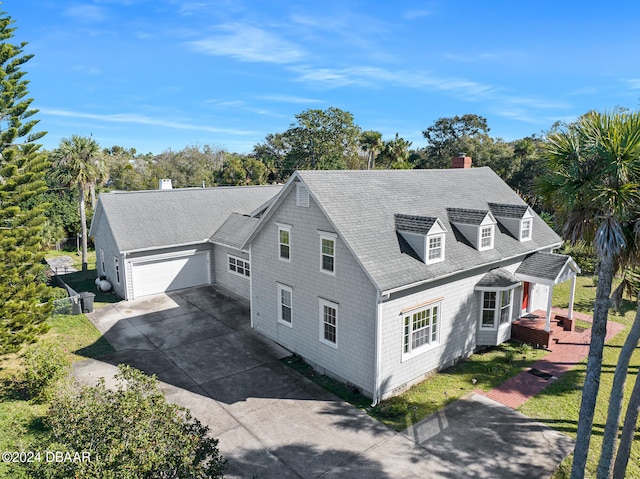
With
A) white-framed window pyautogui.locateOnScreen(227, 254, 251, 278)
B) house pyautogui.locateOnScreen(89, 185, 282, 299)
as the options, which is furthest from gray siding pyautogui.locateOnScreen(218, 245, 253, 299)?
white-framed window pyautogui.locateOnScreen(227, 254, 251, 278)

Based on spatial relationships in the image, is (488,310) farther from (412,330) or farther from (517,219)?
(517,219)

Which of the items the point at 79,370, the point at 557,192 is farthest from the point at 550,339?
the point at 79,370

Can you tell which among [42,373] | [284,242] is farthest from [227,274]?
[42,373]

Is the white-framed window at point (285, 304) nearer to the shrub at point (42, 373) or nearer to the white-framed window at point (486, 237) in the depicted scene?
the shrub at point (42, 373)

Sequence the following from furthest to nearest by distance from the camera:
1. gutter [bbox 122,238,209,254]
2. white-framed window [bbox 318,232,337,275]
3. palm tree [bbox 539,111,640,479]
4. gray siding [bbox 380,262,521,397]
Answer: gutter [bbox 122,238,209,254]
white-framed window [bbox 318,232,337,275]
gray siding [bbox 380,262,521,397]
palm tree [bbox 539,111,640,479]

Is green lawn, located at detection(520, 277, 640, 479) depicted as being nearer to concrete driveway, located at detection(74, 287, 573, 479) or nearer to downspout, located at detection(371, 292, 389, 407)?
concrete driveway, located at detection(74, 287, 573, 479)

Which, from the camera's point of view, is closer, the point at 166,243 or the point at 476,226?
the point at 476,226

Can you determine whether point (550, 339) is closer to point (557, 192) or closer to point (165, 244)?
point (557, 192)
